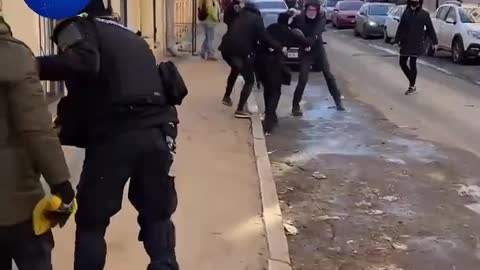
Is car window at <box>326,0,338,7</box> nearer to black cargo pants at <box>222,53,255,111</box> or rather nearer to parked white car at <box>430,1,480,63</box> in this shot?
parked white car at <box>430,1,480,63</box>

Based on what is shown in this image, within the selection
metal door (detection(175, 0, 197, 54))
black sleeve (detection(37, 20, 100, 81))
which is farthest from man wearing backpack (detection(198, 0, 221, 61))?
black sleeve (detection(37, 20, 100, 81))

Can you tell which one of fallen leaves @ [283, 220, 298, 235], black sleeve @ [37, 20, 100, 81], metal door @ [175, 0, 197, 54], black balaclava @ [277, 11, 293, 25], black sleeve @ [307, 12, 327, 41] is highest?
black sleeve @ [37, 20, 100, 81]

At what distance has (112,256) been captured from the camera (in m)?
5.42

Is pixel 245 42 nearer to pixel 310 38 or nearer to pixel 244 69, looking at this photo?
pixel 244 69

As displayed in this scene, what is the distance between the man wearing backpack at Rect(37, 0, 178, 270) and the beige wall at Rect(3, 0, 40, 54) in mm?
3902

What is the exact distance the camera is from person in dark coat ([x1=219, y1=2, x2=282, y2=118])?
10562mm

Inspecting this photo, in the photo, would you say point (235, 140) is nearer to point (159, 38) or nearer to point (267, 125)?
point (267, 125)

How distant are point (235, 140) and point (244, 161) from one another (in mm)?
1166

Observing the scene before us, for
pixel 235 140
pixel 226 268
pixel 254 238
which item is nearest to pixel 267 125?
pixel 235 140

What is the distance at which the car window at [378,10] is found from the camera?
33397 mm

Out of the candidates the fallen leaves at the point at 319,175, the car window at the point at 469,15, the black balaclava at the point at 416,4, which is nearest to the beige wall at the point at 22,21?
the fallen leaves at the point at 319,175

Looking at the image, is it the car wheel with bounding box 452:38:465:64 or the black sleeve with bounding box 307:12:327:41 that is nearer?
the black sleeve with bounding box 307:12:327:41

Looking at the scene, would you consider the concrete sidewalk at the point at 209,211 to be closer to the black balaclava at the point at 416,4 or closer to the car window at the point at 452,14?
the black balaclava at the point at 416,4

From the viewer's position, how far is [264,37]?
10414 millimetres
